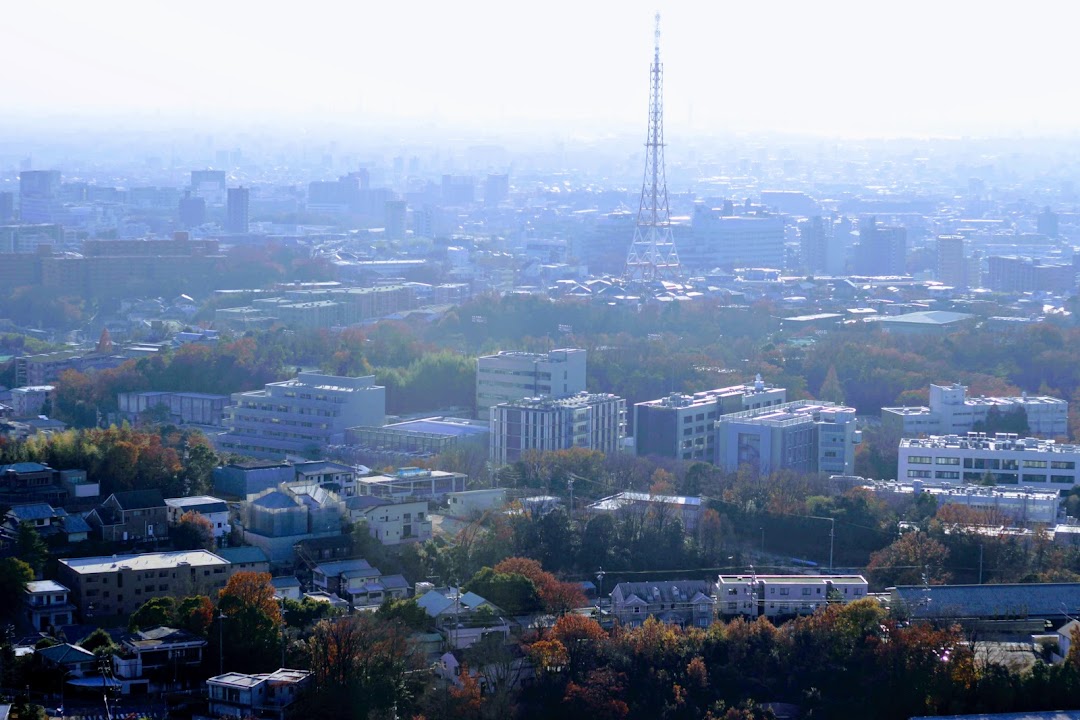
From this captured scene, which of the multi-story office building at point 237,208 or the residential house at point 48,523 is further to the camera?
the multi-story office building at point 237,208

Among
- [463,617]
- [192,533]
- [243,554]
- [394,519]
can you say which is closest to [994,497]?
[394,519]

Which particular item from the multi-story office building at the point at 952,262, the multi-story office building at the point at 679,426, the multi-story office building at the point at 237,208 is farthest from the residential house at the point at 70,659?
the multi-story office building at the point at 237,208

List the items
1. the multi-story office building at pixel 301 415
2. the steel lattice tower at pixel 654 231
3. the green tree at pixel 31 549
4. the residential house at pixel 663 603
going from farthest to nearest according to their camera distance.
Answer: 1. the steel lattice tower at pixel 654 231
2. the multi-story office building at pixel 301 415
3. the green tree at pixel 31 549
4. the residential house at pixel 663 603

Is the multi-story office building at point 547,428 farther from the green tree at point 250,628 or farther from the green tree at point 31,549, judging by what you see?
the green tree at point 250,628

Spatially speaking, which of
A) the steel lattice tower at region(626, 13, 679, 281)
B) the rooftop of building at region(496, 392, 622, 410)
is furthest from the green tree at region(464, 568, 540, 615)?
the steel lattice tower at region(626, 13, 679, 281)

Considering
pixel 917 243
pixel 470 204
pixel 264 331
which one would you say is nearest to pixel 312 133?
pixel 470 204

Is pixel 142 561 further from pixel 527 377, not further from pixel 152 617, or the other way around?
pixel 527 377

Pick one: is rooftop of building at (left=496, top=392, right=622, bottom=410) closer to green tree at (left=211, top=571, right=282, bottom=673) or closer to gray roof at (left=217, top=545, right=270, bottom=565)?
gray roof at (left=217, top=545, right=270, bottom=565)
